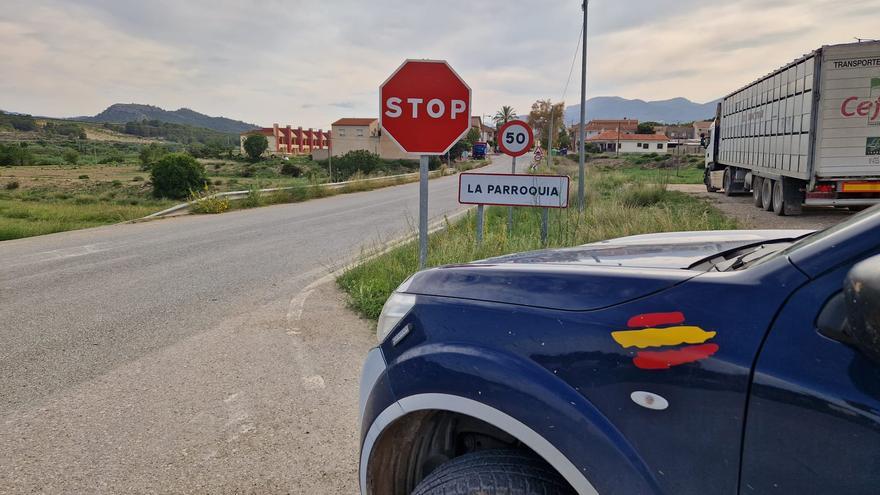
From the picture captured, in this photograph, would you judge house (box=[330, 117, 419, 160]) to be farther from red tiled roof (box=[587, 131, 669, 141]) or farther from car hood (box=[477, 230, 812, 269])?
car hood (box=[477, 230, 812, 269])

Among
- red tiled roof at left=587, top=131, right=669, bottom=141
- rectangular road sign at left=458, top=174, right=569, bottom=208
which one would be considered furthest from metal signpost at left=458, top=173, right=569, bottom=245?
red tiled roof at left=587, top=131, right=669, bottom=141

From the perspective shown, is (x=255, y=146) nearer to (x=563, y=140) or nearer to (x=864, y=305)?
(x=563, y=140)

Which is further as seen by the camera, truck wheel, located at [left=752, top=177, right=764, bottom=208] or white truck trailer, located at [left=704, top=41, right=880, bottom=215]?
truck wheel, located at [left=752, top=177, right=764, bottom=208]

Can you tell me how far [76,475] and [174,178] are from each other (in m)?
22.5

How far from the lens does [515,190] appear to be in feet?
22.5

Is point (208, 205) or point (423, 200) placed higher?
point (423, 200)

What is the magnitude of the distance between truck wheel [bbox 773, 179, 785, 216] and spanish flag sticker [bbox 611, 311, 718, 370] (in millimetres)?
16014

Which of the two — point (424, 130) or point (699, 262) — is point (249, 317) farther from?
point (699, 262)

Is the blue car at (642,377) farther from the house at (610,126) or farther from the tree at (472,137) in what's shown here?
the house at (610,126)

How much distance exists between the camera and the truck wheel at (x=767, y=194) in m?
16.7

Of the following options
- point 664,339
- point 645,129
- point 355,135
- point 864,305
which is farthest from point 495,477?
point 645,129

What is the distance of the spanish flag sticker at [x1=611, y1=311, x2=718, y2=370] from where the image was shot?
4.69 feet

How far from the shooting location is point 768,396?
133cm

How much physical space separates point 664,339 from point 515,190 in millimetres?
5469
